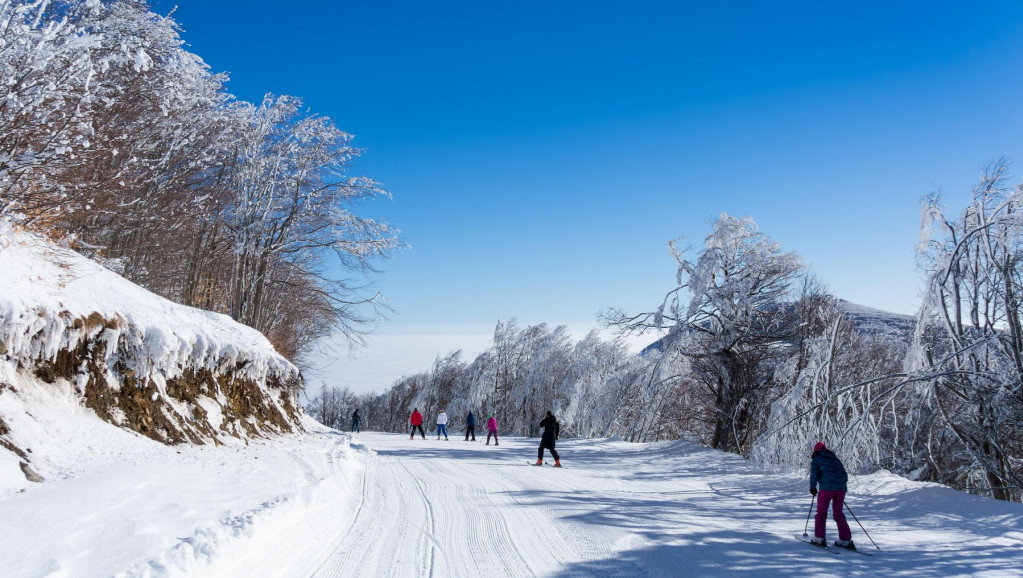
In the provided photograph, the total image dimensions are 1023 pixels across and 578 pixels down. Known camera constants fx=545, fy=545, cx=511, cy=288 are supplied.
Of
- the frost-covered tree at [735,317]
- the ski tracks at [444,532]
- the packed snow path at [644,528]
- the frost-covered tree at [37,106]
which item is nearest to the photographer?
the ski tracks at [444,532]

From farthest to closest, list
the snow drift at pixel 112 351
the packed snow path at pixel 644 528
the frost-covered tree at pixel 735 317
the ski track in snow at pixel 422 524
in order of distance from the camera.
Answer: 1. the frost-covered tree at pixel 735 317
2. the snow drift at pixel 112 351
3. the packed snow path at pixel 644 528
4. the ski track in snow at pixel 422 524

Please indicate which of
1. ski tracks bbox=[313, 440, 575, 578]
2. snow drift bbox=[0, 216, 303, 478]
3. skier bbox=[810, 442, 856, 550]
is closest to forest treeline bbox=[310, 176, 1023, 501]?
skier bbox=[810, 442, 856, 550]

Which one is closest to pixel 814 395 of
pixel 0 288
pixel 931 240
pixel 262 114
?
pixel 931 240

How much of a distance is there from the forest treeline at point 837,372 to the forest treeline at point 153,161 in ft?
37.2

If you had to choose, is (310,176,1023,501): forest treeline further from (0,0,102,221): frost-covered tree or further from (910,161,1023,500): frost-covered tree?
(0,0,102,221): frost-covered tree

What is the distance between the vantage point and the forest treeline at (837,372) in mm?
9273

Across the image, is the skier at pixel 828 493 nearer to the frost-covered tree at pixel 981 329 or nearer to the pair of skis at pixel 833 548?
the pair of skis at pixel 833 548

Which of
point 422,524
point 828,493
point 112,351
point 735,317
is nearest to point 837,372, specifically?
point 735,317

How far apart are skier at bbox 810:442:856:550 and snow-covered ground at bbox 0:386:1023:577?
0.97ft

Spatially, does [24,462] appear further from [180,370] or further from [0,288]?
[180,370]

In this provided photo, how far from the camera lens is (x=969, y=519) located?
292 inches

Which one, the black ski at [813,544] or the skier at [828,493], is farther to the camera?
the skier at [828,493]

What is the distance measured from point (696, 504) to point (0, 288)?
1030 centimetres

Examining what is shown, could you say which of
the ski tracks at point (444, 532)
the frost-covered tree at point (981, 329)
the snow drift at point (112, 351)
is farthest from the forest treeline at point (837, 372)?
the snow drift at point (112, 351)
